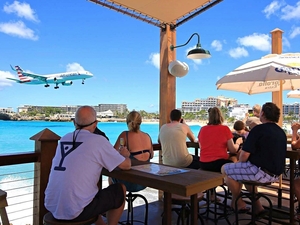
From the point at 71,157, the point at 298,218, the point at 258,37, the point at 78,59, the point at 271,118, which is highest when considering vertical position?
the point at 258,37

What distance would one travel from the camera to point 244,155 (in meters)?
2.54

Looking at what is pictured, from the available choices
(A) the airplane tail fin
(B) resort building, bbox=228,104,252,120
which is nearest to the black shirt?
(B) resort building, bbox=228,104,252,120

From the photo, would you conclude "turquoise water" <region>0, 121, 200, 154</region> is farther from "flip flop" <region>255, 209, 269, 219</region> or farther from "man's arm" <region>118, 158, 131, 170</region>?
"man's arm" <region>118, 158, 131, 170</region>

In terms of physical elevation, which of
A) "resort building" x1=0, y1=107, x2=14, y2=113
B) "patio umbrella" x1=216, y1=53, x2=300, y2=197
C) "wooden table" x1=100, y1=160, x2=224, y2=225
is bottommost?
"wooden table" x1=100, y1=160, x2=224, y2=225

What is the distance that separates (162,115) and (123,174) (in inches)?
83.7

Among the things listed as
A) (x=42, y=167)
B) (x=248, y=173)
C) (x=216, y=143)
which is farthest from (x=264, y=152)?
(x=42, y=167)

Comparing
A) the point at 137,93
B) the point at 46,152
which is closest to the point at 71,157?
the point at 46,152

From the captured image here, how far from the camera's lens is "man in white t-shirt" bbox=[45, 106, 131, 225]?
178 cm

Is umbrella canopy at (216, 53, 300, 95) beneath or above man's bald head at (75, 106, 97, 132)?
above

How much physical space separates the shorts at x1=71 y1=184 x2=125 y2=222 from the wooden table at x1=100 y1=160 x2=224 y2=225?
14 cm

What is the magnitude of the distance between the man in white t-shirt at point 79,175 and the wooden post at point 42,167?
2.42 ft

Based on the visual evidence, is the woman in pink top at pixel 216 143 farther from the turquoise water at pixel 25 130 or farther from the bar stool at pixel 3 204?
the turquoise water at pixel 25 130

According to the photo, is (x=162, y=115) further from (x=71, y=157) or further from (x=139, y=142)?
(x=71, y=157)

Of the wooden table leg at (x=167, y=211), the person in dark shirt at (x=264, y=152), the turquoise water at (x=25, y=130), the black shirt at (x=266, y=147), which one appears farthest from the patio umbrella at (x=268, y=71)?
the turquoise water at (x=25, y=130)
